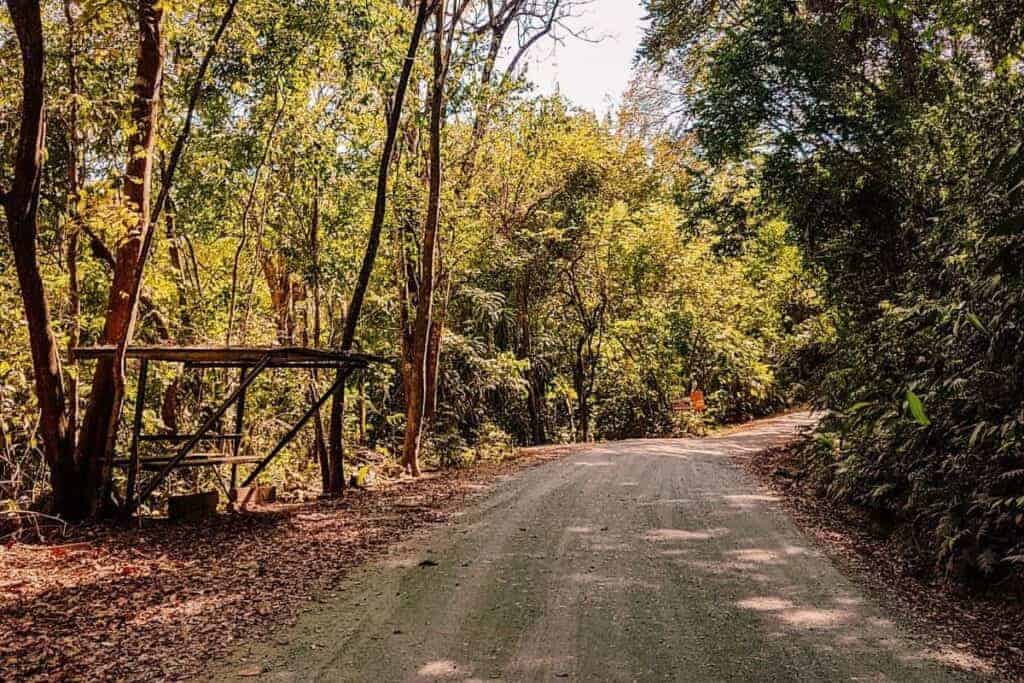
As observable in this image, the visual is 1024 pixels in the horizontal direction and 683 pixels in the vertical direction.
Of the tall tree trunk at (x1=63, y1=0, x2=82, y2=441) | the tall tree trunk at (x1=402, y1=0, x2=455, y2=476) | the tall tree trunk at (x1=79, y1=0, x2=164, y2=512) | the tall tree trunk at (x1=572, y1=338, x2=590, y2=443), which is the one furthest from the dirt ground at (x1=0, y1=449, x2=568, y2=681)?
the tall tree trunk at (x1=572, y1=338, x2=590, y2=443)

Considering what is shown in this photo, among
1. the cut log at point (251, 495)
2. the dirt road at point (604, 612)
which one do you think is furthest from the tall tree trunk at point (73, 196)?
the dirt road at point (604, 612)

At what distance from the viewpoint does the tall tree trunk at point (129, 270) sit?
9.37 m

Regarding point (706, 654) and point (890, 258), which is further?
point (890, 258)

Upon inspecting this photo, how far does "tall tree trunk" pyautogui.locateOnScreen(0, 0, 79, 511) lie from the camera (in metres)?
7.94

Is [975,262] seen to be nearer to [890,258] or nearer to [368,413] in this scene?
[890,258]

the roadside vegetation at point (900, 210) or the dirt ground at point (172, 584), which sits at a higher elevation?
the roadside vegetation at point (900, 210)

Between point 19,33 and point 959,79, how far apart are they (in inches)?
451

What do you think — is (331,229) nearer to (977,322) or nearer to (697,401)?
(977,322)

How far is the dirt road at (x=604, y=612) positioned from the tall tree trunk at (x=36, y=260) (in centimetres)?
474

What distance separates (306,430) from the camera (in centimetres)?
1591

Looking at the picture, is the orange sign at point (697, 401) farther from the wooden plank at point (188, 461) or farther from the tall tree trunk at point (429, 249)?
the wooden plank at point (188, 461)

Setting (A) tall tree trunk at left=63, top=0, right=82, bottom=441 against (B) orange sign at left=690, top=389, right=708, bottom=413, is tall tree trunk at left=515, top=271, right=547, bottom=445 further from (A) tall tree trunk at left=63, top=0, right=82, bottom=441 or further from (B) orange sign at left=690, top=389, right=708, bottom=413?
(A) tall tree trunk at left=63, top=0, right=82, bottom=441

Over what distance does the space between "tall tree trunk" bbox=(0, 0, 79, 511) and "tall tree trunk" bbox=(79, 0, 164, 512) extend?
28cm

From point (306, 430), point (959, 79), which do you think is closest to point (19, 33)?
point (306, 430)
